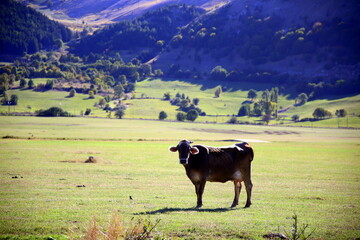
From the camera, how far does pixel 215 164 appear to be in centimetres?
2038

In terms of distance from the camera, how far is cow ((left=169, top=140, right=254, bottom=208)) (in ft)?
64.5

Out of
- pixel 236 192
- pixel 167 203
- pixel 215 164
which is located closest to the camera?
pixel 215 164

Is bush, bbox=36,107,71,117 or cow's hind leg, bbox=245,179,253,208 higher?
bush, bbox=36,107,71,117

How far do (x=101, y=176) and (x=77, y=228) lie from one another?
1804 cm

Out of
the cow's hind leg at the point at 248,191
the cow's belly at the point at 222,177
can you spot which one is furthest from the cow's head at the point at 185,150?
the cow's hind leg at the point at 248,191

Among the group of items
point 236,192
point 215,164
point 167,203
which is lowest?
point 167,203

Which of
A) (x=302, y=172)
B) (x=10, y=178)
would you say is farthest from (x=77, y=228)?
(x=302, y=172)

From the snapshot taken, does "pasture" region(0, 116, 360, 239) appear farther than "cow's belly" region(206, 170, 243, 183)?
No

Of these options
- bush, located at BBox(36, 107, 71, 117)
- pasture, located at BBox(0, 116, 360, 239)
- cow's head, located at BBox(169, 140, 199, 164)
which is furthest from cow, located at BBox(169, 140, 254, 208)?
bush, located at BBox(36, 107, 71, 117)

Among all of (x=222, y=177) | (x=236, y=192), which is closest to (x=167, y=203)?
(x=222, y=177)

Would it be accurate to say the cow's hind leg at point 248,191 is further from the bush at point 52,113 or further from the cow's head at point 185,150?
the bush at point 52,113

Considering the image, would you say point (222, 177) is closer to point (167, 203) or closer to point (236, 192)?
point (236, 192)

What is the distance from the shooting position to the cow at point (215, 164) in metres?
19.7

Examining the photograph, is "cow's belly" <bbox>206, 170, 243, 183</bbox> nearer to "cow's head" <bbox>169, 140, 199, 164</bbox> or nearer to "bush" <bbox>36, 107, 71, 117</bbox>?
"cow's head" <bbox>169, 140, 199, 164</bbox>
